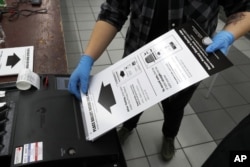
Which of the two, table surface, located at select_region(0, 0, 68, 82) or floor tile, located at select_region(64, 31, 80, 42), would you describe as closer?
table surface, located at select_region(0, 0, 68, 82)

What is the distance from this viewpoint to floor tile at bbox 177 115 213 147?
168 cm

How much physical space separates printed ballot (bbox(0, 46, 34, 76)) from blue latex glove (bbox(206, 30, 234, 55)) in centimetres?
71

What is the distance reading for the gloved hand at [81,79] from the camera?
73 cm

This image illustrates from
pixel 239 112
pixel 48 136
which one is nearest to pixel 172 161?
pixel 239 112

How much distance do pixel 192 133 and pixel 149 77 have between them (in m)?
1.26

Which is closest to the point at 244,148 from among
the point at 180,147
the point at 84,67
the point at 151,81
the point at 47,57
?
the point at 151,81

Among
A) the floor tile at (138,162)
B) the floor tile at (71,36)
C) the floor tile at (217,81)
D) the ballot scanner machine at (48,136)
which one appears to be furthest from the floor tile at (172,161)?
the floor tile at (71,36)

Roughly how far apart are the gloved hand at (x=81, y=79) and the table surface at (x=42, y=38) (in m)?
0.13

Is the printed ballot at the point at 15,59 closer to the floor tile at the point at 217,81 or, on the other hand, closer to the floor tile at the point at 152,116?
the floor tile at the point at 152,116

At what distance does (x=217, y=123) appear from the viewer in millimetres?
1825

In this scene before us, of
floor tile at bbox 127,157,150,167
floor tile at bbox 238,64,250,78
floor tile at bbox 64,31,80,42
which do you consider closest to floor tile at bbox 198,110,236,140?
floor tile at bbox 127,157,150,167

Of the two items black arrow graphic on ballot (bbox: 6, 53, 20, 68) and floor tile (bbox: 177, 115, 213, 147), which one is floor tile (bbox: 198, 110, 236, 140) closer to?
floor tile (bbox: 177, 115, 213, 147)

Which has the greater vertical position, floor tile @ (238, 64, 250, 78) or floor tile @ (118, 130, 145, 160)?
floor tile @ (238, 64, 250, 78)

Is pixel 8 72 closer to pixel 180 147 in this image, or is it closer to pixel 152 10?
pixel 152 10
